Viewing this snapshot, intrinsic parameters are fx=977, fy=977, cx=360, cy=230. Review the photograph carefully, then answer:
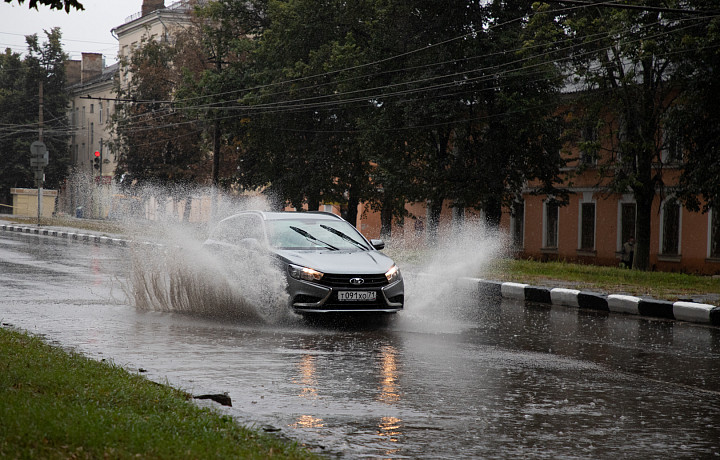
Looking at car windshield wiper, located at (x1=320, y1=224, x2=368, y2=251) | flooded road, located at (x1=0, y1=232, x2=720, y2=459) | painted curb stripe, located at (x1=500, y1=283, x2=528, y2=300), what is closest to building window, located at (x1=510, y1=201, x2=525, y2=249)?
painted curb stripe, located at (x1=500, y1=283, x2=528, y2=300)

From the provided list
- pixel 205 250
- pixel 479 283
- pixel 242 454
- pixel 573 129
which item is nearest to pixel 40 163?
pixel 573 129

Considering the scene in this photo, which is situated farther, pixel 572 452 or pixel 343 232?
pixel 343 232

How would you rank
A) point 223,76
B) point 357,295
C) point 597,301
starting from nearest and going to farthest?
point 357,295 < point 597,301 < point 223,76

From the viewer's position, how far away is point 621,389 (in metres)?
8.26

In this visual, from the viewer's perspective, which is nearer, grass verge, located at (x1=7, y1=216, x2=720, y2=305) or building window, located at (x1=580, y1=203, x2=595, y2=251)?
grass verge, located at (x1=7, y1=216, x2=720, y2=305)

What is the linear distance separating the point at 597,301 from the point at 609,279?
211 inches

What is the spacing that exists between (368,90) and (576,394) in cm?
3016

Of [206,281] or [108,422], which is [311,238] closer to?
[206,281]

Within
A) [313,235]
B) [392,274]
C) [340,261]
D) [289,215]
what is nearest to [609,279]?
[289,215]

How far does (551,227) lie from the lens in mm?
43594

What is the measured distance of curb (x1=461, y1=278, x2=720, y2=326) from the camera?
1550 cm

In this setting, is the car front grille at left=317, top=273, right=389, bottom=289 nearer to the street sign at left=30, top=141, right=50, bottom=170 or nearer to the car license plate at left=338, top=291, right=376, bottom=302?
the car license plate at left=338, top=291, right=376, bottom=302

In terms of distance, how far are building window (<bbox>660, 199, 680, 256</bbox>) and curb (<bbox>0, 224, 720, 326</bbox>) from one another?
58.8 feet

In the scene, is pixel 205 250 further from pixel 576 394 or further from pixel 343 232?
pixel 576 394
